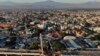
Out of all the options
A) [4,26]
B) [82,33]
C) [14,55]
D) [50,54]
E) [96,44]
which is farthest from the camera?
[4,26]

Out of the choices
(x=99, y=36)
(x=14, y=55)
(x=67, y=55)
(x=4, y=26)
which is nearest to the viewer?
(x=14, y=55)

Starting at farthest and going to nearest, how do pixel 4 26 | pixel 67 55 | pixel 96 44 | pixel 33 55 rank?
pixel 4 26 < pixel 96 44 < pixel 67 55 < pixel 33 55

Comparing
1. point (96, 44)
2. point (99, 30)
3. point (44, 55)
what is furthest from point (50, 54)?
point (99, 30)

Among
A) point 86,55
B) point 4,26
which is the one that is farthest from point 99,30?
point 86,55

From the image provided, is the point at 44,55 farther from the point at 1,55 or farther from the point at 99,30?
the point at 99,30

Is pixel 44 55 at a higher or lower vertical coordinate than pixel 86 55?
higher

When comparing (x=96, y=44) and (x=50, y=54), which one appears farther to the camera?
(x=96, y=44)

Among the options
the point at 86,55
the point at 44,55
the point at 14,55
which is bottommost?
the point at 86,55

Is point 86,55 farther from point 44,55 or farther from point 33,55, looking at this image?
point 44,55

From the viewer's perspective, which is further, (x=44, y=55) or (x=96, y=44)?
(x=96, y=44)
